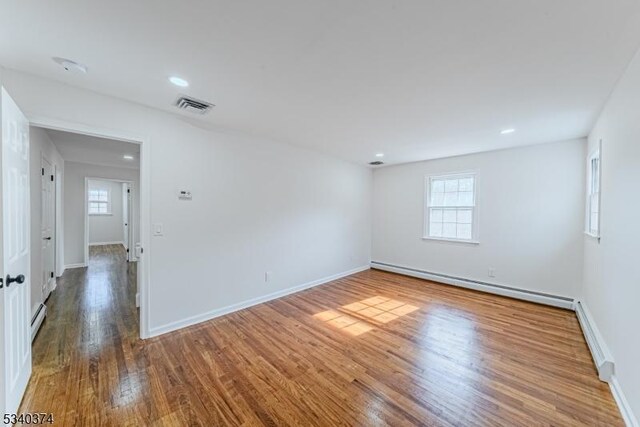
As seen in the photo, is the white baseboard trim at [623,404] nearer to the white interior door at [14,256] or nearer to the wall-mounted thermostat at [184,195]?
the white interior door at [14,256]

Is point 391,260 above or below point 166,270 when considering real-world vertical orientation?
below

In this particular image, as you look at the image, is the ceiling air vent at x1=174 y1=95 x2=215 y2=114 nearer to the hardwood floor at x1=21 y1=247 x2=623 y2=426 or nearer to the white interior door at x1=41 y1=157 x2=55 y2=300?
the hardwood floor at x1=21 y1=247 x2=623 y2=426

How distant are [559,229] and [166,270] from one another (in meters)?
5.35

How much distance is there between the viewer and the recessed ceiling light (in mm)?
2135

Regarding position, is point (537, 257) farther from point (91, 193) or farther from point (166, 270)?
point (91, 193)

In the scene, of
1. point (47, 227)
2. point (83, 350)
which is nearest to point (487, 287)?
point (83, 350)

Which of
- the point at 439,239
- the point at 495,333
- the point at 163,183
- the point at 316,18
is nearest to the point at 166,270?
the point at 163,183

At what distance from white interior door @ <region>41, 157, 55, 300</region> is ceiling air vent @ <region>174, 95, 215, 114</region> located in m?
2.60

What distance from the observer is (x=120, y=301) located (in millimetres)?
3801

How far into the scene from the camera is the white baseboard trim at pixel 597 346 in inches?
80.8

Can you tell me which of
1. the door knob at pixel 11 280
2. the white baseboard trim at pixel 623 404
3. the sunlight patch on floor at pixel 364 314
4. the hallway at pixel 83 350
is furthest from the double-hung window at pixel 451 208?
the door knob at pixel 11 280

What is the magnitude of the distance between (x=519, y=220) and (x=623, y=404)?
282cm

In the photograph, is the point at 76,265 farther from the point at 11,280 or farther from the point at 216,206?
the point at 11,280

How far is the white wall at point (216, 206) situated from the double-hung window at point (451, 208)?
2.01 metres
